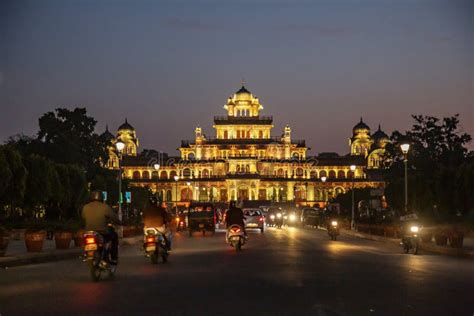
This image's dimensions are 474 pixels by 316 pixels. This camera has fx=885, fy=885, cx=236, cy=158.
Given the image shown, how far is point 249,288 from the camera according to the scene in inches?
628

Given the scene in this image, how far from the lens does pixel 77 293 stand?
1547 cm

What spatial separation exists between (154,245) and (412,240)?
10673 millimetres

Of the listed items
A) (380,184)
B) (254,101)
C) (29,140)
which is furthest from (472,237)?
(254,101)

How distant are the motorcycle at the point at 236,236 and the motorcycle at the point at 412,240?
18.3 ft

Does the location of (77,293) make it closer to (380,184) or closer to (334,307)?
(334,307)

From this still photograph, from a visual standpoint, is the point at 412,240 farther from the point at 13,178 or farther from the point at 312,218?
the point at 312,218

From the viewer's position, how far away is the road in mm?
12953

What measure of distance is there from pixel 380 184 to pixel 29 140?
8562 cm

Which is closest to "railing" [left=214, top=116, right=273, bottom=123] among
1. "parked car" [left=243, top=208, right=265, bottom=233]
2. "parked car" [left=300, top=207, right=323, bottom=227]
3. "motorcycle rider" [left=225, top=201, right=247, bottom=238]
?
"parked car" [left=300, top=207, right=323, bottom=227]

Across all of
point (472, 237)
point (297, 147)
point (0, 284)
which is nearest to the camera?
point (0, 284)

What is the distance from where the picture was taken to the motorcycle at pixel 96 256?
17938 millimetres

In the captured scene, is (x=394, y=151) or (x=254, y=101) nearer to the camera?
(x=394, y=151)

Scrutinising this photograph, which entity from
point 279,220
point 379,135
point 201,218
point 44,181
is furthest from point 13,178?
point 379,135

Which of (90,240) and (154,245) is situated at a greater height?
(90,240)
